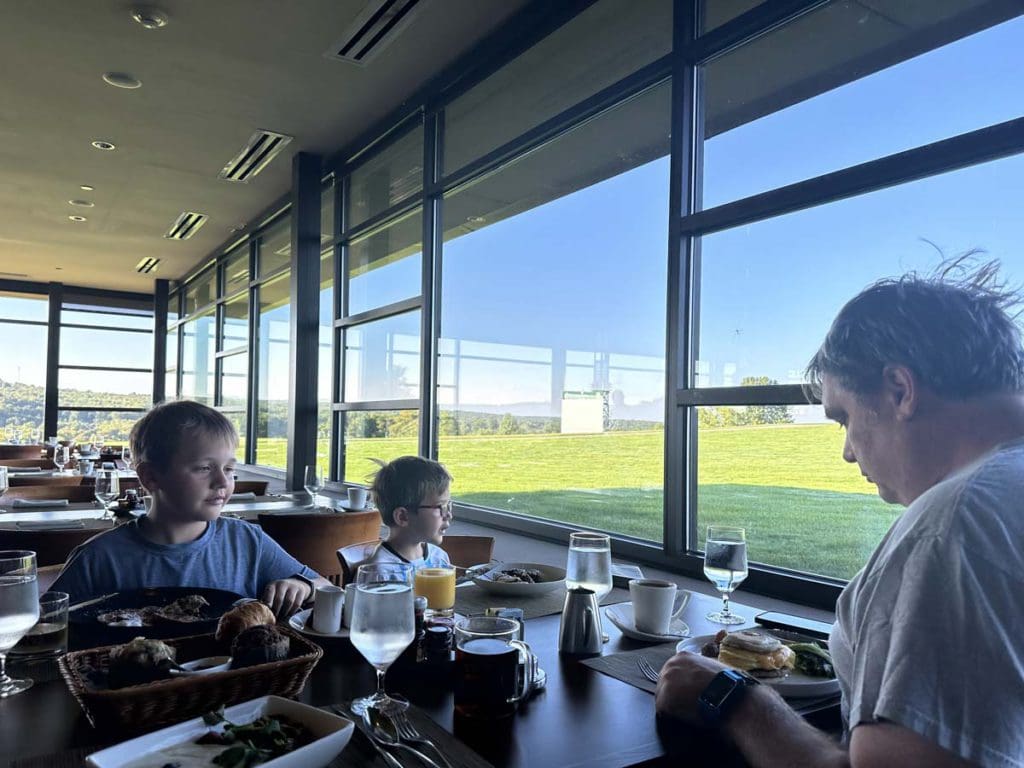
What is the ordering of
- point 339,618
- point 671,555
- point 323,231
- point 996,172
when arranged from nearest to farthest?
point 339,618, point 996,172, point 671,555, point 323,231

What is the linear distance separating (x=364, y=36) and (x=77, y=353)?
372 inches

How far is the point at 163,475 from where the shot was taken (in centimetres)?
175

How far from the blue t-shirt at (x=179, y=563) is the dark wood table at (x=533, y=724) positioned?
0.53m

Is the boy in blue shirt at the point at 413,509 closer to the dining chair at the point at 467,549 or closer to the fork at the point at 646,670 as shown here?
the dining chair at the point at 467,549

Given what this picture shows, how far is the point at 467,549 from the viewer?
250 cm

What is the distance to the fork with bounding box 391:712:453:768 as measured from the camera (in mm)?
919

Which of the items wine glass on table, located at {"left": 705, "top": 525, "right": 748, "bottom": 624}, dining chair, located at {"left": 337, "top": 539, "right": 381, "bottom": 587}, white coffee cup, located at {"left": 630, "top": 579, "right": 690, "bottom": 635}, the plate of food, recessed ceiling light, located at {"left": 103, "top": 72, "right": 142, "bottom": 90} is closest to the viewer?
white coffee cup, located at {"left": 630, "top": 579, "right": 690, "bottom": 635}

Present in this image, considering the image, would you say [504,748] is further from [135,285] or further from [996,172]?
[135,285]

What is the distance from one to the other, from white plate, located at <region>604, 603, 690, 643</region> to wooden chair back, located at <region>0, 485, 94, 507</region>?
3.19 meters

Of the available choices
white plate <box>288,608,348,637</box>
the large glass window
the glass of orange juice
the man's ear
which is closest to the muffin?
white plate <box>288,608,348,637</box>

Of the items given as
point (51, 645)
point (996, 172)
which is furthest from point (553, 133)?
point (51, 645)

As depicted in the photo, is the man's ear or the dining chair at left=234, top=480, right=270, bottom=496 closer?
the man's ear

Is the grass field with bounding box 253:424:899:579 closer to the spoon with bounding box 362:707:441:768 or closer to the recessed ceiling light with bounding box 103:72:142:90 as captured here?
the spoon with bounding box 362:707:441:768

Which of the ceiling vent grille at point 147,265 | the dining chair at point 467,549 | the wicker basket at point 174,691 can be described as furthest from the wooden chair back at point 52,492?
the ceiling vent grille at point 147,265
